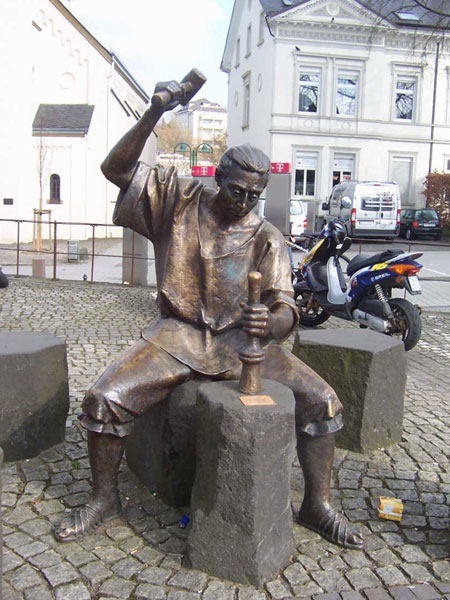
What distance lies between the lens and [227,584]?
2680mm

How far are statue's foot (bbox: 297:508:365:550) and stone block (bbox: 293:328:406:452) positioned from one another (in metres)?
1.09

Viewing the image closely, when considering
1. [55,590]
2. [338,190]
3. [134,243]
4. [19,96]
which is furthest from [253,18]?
[55,590]

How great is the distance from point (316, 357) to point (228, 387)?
1510 millimetres

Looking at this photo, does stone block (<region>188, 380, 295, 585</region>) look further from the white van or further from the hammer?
the white van

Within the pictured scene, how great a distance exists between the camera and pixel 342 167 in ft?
99.2

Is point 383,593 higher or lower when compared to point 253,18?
lower

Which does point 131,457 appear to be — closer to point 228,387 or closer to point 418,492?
point 228,387

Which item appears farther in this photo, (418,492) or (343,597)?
(418,492)

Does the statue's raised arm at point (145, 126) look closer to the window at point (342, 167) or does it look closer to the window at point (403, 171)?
the window at point (342, 167)

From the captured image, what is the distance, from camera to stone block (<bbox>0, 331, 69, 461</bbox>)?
12.3 ft

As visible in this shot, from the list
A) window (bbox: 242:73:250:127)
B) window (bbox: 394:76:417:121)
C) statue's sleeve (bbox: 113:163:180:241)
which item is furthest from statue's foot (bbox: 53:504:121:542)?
window (bbox: 242:73:250:127)

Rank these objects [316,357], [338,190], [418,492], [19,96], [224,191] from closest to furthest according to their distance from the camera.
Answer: [224,191]
[418,492]
[316,357]
[19,96]
[338,190]

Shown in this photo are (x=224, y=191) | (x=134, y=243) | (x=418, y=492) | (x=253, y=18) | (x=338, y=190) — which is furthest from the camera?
(x=253, y=18)

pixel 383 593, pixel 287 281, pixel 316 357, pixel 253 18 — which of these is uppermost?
pixel 253 18
